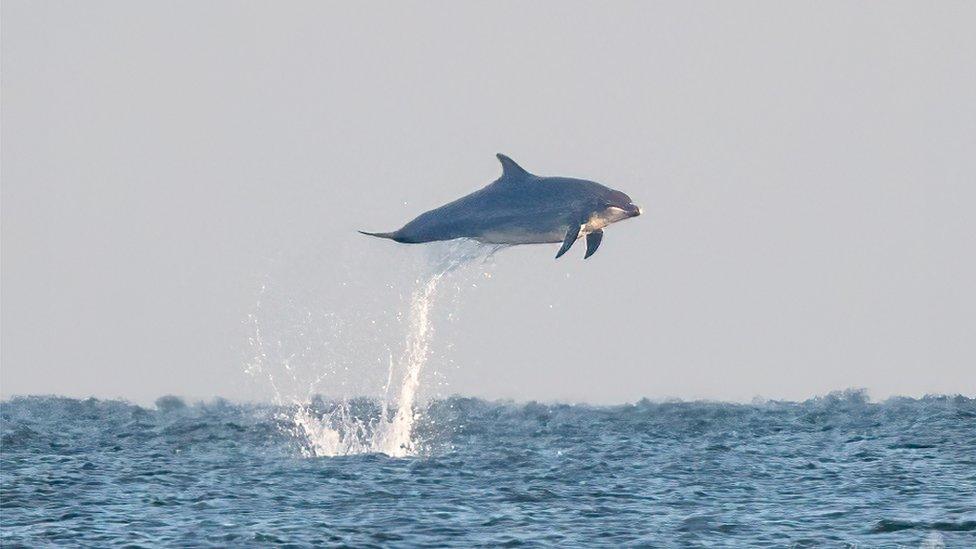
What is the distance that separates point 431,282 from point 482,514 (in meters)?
5.32

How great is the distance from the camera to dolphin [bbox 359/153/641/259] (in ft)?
68.5

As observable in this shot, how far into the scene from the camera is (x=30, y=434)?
40.0 meters

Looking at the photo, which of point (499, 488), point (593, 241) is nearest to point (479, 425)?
point (499, 488)

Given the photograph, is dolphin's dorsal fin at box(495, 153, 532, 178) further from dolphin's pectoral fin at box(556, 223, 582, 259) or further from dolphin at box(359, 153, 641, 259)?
dolphin's pectoral fin at box(556, 223, 582, 259)

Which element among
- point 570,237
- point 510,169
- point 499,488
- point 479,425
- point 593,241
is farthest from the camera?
point 479,425

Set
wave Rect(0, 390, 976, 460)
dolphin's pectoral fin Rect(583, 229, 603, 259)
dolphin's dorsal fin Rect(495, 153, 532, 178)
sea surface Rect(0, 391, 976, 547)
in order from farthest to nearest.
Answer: wave Rect(0, 390, 976, 460), dolphin's pectoral fin Rect(583, 229, 603, 259), dolphin's dorsal fin Rect(495, 153, 532, 178), sea surface Rect(0, 391, 976, 547)

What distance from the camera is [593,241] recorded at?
2264cm

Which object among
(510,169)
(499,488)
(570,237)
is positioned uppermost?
(510,169)

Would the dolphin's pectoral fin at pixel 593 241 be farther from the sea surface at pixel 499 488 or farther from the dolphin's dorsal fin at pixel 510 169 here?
the sea surface at pixel 499 488

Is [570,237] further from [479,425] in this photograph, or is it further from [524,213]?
[479,425]

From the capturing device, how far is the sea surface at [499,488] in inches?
813

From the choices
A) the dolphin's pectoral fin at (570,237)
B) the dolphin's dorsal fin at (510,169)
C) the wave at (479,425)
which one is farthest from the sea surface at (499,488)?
the dolphin's dorsal fin at (510,169)

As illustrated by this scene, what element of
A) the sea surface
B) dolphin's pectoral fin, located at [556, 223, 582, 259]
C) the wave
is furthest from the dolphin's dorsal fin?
the wave

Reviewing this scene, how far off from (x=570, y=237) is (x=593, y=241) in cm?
155
